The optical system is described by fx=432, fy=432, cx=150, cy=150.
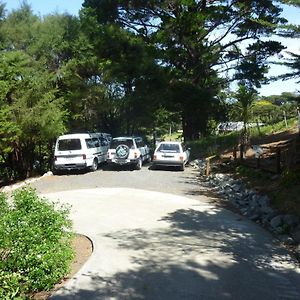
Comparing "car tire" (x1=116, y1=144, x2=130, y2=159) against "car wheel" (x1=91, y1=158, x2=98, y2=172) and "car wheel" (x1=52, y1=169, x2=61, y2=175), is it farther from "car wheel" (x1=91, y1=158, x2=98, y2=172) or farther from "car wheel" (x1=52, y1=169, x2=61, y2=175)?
"car wheel" (x1=52, y1=169, x2=61, y2=175)

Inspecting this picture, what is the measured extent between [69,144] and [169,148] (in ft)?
17.4

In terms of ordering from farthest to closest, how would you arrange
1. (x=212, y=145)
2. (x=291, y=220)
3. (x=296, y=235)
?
(x=212, y=145)
(x=291, y=220)
(x=296, y=235)

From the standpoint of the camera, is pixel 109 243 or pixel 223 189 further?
pixel 223 189

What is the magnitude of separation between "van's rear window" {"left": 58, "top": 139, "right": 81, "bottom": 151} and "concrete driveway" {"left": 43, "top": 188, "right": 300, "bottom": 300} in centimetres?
968

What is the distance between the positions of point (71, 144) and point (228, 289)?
1673 centimetres

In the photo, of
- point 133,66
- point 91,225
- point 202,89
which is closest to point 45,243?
point 91,225

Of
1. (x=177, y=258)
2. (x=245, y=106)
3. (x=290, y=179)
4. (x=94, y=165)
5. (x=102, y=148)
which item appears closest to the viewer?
(x=177, y=258)

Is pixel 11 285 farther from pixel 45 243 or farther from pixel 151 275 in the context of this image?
pixel 151 275

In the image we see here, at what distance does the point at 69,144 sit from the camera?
22062 millimetres

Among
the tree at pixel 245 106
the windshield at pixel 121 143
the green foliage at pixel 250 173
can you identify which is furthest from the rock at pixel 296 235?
the windshield at pixel 121 143

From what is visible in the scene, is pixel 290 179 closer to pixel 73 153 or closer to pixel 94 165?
pixel 73 153

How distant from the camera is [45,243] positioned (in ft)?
21.8

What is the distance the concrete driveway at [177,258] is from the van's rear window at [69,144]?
9.68 meters

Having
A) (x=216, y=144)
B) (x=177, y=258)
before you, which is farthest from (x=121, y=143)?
(x=177, y=258)
